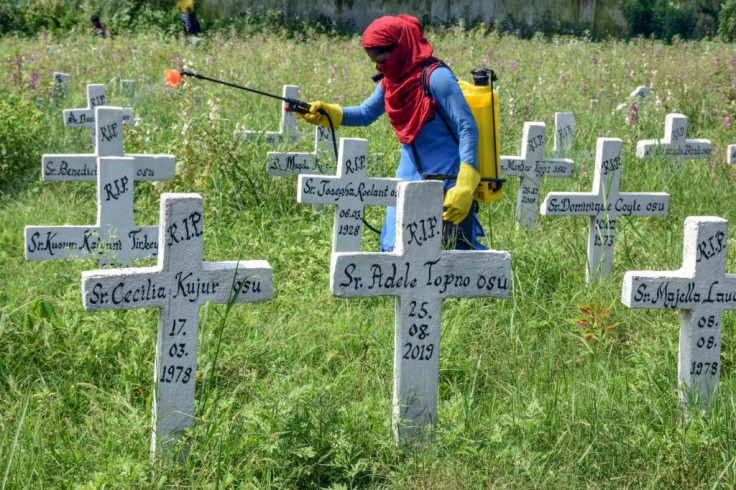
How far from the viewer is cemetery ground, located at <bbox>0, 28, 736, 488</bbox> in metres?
3.27

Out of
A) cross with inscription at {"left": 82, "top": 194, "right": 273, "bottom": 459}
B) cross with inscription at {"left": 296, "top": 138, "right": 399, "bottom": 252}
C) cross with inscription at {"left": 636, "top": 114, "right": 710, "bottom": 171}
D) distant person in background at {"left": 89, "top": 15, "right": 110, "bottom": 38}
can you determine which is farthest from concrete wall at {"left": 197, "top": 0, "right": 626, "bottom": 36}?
cross with inscription at {"left": 82, "top": 194, "right": 273, "bottom": 459}

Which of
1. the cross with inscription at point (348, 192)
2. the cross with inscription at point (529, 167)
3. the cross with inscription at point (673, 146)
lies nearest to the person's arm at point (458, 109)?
the cross with inscription at point (348, 192)

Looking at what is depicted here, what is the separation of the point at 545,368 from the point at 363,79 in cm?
773

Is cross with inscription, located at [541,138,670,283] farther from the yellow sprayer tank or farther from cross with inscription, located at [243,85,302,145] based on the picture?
cross with inscription, located at [243,85,302,145]

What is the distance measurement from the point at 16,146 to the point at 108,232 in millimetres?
3522

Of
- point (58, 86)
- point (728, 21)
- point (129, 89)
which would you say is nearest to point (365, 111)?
point (129, 89)

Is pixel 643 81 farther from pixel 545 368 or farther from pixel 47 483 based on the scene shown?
pixel 47 483

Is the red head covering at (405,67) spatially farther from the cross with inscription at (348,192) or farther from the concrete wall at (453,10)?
the concrete wall at (453,10)

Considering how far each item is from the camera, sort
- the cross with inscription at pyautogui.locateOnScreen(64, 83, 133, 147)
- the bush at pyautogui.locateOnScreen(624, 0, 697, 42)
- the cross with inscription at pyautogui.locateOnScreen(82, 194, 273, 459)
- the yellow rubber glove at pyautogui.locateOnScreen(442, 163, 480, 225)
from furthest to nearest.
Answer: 1. the bush at pyautogui.locateOnScreen(624, 0, 697, 42)
2. the cross with inscription at pyautogui.locateOnScreen(64, 83, 133, 147)
3. the yellow rubber glove at pyautogui.locateOnScreen(442, 163, 480, 225)
4. the cross with inscription at pyautogui.locateOnScreen(82, 194, 273, 459)

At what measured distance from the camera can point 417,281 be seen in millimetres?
3504

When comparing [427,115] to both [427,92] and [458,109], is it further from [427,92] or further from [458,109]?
[458,109]

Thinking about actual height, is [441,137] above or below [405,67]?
below

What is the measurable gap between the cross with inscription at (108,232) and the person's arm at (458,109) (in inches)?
68.0

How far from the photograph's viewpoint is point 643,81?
1261cm
